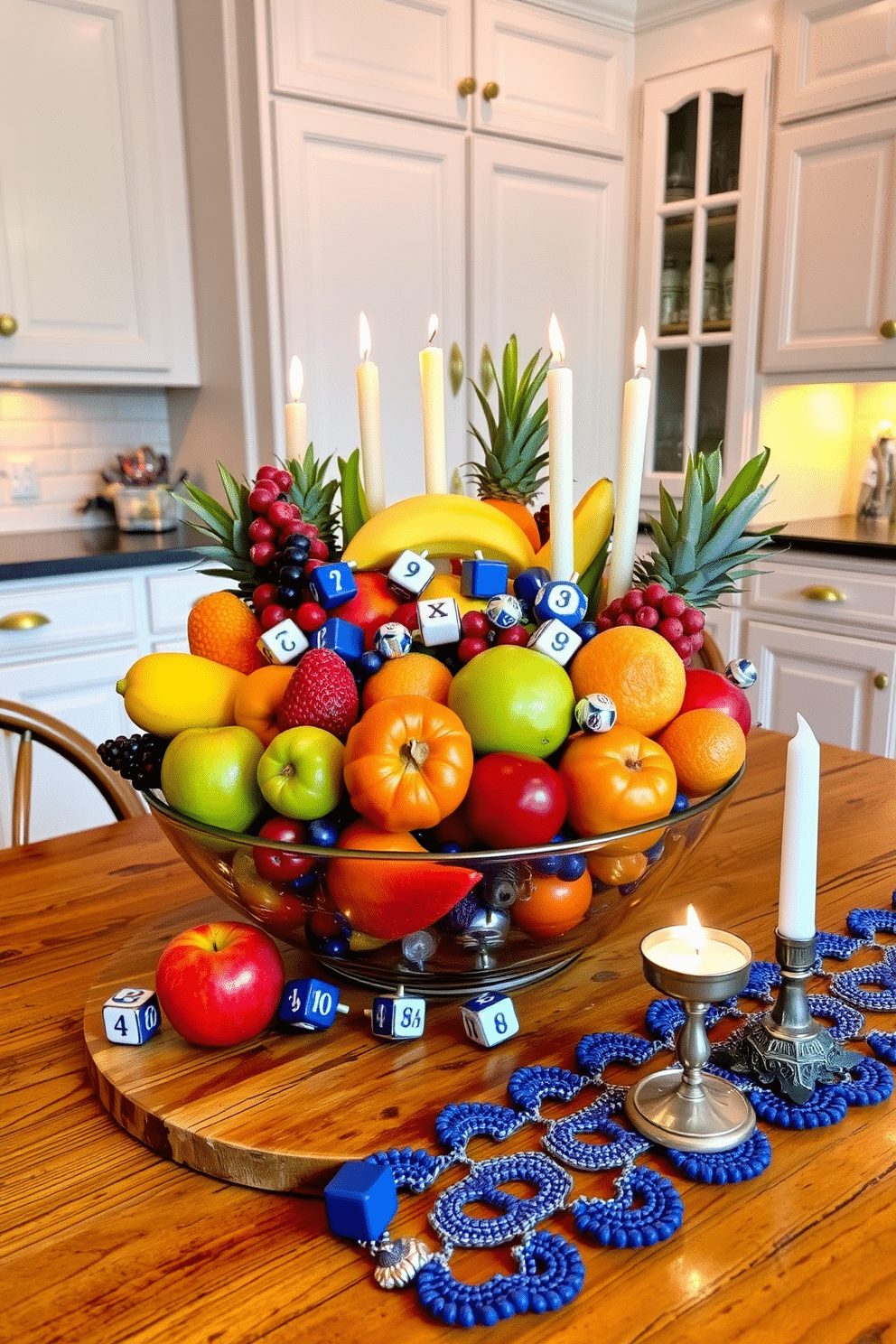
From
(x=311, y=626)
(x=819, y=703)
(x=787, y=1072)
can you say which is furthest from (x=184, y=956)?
(x=819, y=703)

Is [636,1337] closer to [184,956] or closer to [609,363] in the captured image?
[184,956]

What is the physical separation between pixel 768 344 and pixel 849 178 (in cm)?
43

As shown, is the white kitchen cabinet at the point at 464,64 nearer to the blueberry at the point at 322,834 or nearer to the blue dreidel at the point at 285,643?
the blue dreidel at the point at 285,643

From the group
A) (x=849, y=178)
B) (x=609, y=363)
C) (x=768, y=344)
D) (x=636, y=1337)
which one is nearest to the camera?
(x=636, y=1337)

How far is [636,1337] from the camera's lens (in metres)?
0.43

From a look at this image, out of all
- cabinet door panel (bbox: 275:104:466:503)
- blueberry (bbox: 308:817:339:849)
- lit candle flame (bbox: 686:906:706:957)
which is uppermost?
cabinet door panel (bbox: 275:104:466:503)

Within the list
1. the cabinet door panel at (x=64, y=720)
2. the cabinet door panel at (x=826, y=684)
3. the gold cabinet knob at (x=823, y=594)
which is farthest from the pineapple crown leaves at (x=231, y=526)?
the gold cabinet knob at (x=823, y=594)

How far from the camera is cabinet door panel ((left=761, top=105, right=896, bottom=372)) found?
8.30 feet

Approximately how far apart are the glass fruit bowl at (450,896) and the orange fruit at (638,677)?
66 millimetres

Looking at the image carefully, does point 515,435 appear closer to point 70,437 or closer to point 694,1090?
point 694,1090

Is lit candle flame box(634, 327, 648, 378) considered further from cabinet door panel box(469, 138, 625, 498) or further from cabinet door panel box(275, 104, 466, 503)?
cabinet door panel box(469, 138, 625, 498)

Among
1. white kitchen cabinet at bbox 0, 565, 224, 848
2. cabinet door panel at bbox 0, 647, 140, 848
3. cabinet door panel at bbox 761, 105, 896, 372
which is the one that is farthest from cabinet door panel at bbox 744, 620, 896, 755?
cabinet door panel at bbox 0, 647, 140, 848

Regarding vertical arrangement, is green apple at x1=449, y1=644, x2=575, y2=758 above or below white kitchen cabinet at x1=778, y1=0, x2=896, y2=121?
below

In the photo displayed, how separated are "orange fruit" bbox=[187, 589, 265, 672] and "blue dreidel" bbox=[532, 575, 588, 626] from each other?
0.70 feet
